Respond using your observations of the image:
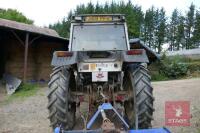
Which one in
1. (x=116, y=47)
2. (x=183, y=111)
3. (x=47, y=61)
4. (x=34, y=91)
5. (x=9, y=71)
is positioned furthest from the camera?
(x=47, y=61)

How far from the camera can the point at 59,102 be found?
26.0 ft

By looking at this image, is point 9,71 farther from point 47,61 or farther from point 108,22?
point 108,22

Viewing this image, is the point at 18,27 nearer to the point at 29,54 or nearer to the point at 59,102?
the point at 29,54

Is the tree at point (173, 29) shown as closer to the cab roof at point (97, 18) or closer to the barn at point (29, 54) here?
the barn at point (29, 54)

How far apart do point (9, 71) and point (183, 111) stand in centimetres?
1716

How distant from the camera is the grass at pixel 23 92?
16.9 m

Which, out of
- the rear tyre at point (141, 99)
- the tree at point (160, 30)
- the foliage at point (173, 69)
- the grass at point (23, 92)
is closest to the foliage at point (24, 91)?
the grass at point (23, 92)

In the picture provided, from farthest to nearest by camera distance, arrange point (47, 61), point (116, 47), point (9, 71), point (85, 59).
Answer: point (47, 61) → point (9, 71) → point (116, 47) → point (85, 59)

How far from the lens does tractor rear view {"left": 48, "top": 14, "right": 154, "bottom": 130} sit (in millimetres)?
7910

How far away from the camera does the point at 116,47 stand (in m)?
9.26

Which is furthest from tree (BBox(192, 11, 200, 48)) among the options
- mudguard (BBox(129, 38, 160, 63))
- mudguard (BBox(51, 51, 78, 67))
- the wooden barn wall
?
mudguard (BBox(51, 51, 78, 67))

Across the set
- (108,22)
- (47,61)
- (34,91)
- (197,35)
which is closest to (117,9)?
(197,35)

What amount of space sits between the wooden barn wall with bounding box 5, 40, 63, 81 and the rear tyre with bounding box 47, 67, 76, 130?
→ 50.9ft

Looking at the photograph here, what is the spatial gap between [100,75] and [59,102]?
958mm
